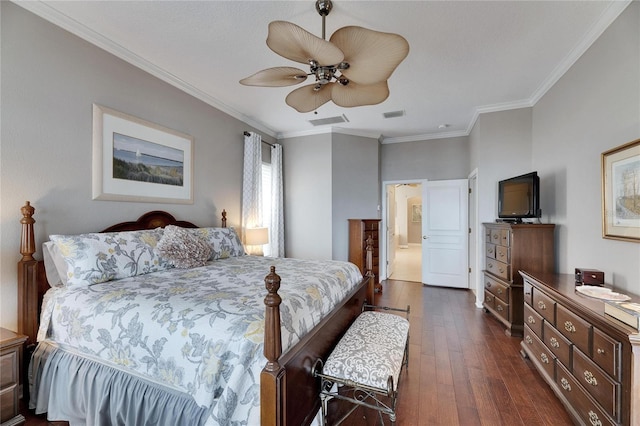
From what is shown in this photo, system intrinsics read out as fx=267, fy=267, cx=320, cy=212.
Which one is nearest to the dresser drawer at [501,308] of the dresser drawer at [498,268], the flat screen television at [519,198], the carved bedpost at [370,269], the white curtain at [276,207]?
the dresser drawer at [498,268]

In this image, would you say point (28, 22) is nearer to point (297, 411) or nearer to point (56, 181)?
point (56, 181)

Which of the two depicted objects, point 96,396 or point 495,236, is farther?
point 495,236

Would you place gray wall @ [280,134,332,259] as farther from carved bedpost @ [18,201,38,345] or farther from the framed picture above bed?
carved bedpost @ [18,201,38,345]

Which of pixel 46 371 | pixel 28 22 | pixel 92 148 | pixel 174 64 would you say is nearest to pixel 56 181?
pixel 92 148

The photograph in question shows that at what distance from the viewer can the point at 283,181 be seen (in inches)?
203

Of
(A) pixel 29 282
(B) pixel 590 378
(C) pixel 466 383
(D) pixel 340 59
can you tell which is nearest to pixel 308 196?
(D) pixel 340 59

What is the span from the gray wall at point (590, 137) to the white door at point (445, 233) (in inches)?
66.7

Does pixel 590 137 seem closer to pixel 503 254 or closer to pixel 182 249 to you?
pixel 503 254

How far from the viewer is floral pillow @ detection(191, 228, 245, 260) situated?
2900 millimetres

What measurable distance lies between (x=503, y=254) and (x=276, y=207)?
135 inches

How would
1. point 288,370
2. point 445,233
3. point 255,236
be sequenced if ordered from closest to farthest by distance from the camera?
point 288,370 → point 255,236 → point 445,233

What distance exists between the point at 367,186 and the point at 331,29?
10.5 feet

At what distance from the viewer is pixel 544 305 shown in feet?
A: 6.86

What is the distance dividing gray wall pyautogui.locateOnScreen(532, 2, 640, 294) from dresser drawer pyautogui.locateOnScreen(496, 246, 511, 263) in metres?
0.47
